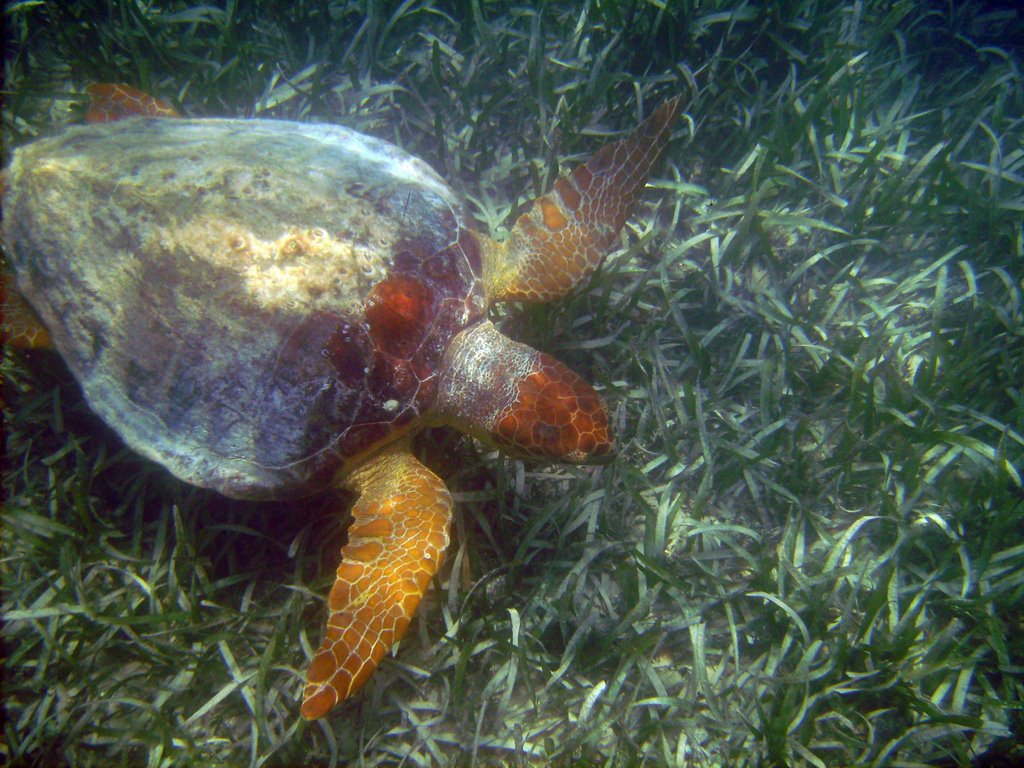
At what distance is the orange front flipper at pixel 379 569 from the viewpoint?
1883mm

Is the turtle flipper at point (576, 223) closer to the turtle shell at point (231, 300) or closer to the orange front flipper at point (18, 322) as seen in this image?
the turtle shell at point (231, 300)

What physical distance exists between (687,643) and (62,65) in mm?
5621

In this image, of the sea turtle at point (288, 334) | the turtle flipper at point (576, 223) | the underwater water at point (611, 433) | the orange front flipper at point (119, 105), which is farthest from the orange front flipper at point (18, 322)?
the turtle flipper at point (576, 223)

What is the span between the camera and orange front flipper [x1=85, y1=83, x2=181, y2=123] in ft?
9.53

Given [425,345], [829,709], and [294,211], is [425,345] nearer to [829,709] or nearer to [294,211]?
[294,211]

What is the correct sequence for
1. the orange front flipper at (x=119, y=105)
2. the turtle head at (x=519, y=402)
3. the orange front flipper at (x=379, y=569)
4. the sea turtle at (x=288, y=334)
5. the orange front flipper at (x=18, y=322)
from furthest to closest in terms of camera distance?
the orange front flipper at (x=119, y=105) < the orange front flipper at (x=18, y=322) < the turtle head at (x=519, y=402) < the sea turtle at (x=288, y=334) < the orange front flipper at (x=379, y=569)

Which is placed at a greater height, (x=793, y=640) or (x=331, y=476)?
(x=331, y=476)

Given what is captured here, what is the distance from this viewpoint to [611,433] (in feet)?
7.64

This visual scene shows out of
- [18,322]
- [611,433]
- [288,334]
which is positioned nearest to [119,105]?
[18,322]

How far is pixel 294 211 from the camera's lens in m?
2.25

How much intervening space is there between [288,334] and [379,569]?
1.12 m

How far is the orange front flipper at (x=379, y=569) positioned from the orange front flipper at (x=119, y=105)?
2.68 m

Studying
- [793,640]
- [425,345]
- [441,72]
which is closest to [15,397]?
[425,345]

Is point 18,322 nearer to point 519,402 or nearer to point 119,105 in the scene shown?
point 119,105
